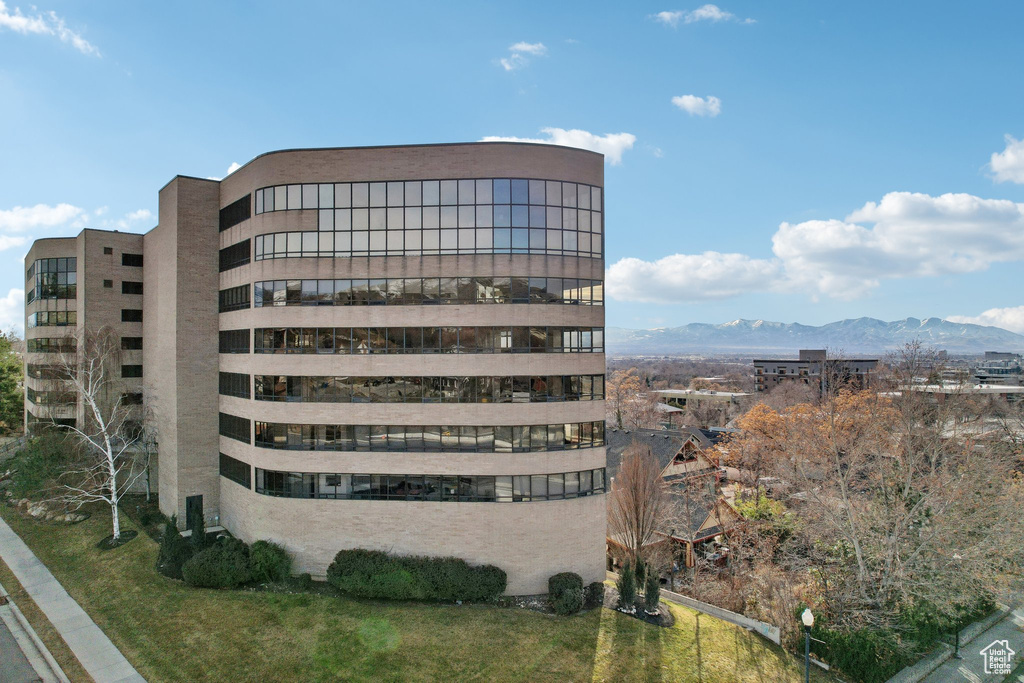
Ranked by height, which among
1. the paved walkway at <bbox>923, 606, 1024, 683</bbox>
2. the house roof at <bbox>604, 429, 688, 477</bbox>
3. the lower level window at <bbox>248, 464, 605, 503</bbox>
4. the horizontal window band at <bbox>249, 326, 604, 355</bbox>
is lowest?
the paved walkway at <bbox>923, 606, 1024, 683</bbox>

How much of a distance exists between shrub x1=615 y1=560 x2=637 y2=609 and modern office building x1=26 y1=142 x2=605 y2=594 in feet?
5.86

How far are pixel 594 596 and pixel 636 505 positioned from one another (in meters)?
5.76

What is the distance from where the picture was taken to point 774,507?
3041cm

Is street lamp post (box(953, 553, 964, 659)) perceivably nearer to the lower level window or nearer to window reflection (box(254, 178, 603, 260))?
the lower level window

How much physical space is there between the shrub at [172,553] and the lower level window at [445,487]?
4684mm

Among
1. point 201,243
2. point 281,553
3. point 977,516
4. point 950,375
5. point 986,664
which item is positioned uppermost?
point 201,243

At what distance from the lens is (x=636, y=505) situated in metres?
27.2

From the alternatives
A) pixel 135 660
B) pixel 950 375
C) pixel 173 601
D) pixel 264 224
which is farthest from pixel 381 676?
pixel 950 375

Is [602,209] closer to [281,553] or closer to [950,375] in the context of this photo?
[281,553]

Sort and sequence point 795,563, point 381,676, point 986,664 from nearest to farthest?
point 381,676 → point 986,664 → point 795,563

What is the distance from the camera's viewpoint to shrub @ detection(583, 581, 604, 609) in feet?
74.5

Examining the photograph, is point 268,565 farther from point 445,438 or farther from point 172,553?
point 445,438

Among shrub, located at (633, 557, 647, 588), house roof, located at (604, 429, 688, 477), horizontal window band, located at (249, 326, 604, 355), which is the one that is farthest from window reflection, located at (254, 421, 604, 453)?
house roof, located at (604, 429, 688, 477)

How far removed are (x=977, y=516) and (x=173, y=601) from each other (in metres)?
32.7
